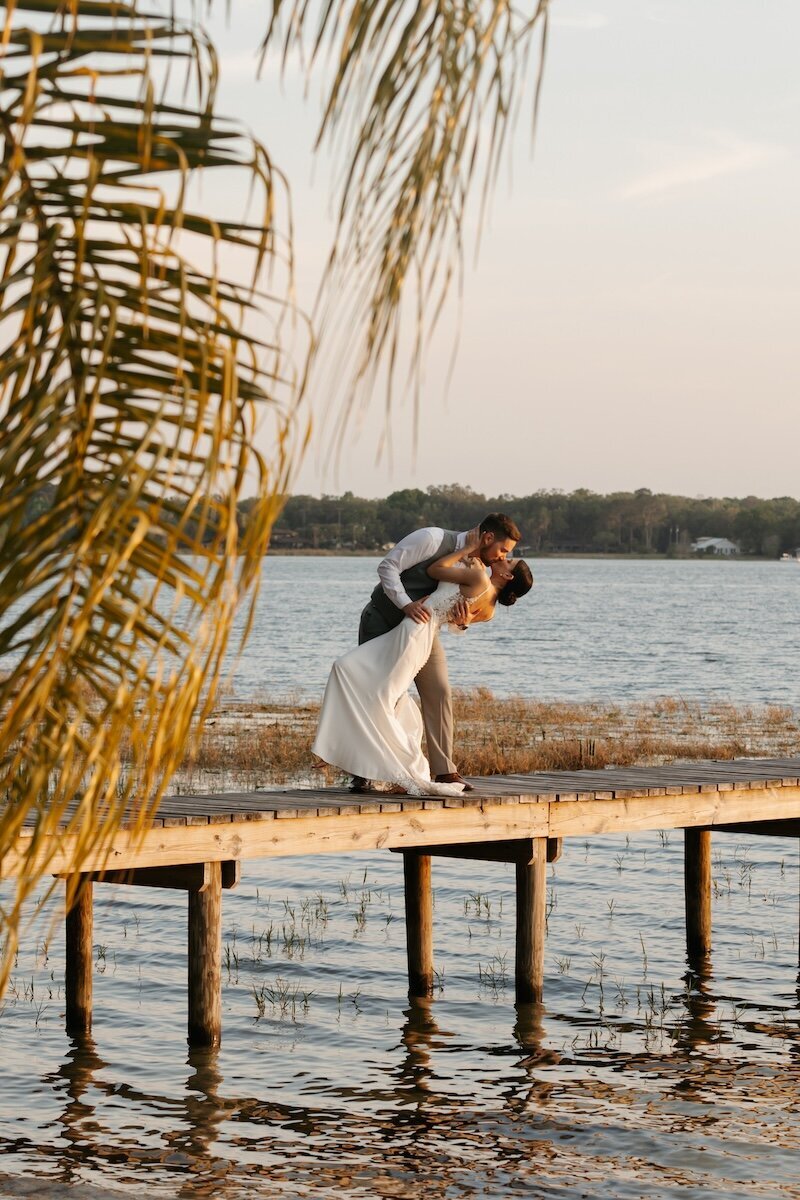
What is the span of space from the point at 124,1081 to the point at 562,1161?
2.68 metres

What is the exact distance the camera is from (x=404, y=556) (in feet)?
33.1

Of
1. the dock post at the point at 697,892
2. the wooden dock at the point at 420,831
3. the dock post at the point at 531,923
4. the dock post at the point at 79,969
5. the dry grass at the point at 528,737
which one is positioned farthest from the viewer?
the dry grass at the point at 528,737

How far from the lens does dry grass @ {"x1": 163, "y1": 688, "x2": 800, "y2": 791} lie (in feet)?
71.7

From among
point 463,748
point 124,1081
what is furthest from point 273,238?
point 463,748

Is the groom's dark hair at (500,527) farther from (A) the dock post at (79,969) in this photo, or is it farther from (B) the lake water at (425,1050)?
(A) the dock post at (79,969)

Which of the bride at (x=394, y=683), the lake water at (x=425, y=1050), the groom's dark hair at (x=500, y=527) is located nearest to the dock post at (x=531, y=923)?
the lake water at (x=425, y=1050)

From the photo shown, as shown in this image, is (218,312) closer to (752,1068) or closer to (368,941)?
(752,1068)

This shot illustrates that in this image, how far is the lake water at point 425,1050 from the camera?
26.3 ft

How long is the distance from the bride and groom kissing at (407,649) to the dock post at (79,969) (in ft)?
5.93

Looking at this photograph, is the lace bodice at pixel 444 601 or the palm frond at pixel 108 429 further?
the lace bodice at pixel 444 601

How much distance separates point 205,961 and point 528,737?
679 inches

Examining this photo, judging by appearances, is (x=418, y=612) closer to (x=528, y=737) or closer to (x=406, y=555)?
(x=406, y=555)

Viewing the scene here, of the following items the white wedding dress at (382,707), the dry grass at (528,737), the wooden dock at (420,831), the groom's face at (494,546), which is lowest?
the dry grass at (528,737)

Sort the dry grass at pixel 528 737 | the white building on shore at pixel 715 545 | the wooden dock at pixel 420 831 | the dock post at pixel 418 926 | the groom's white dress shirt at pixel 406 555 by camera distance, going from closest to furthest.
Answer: the wooden dock at pixel 420 831, the groom's white dress shirt at pixel 406 555, the dock post at pixel 418 926, the dry grass at pixel 528 737, the white building on shore at pixel 715 545
